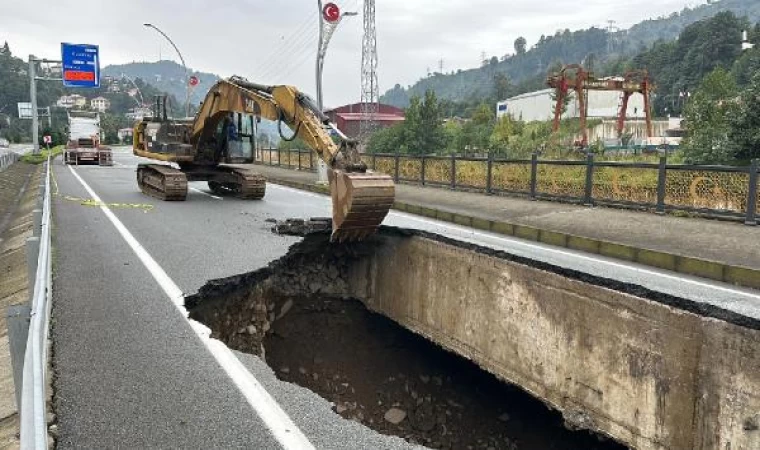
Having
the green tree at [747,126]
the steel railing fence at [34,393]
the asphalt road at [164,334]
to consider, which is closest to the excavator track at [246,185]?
the asphalt road at [164,334]

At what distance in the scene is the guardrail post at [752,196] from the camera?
10.3 metres

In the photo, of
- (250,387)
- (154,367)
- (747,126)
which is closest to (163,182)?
(154,367)

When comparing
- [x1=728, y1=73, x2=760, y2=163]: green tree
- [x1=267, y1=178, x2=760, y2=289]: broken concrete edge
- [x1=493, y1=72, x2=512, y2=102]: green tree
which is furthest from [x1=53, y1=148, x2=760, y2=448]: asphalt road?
[x1=493, y1=72, x2=512, y2=102]: green tree

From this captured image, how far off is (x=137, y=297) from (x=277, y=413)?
2997 mm

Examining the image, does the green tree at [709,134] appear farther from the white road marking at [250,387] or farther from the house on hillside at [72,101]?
the house on hillside at [72,101]

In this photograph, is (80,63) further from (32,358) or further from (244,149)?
(32,358)

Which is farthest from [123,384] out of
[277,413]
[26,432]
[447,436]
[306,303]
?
[306,303]

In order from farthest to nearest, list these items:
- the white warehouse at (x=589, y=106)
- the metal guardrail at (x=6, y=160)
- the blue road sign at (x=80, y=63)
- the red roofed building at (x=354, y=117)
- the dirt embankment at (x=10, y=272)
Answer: the red roofed building at (x=354, y=117)
the white warehouse at (x=589, y=106)
the blue road sign at (x=80, y=63)
the metal guardrail at (x=6, y=160)
the dirt embankment at (x=10, y=272)

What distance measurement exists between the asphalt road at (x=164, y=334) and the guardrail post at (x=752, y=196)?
3196mm

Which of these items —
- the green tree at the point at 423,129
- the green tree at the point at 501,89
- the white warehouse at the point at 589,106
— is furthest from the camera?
the green tree at the point at 501,89

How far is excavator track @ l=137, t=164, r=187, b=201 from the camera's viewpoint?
14148 millimetres

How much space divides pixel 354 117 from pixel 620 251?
94090mm

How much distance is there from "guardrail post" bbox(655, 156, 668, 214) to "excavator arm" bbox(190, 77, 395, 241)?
693 cm

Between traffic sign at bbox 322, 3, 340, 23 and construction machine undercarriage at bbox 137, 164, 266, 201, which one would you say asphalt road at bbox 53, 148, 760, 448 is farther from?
traffic sign at bbox 322, 3, 340, 23
